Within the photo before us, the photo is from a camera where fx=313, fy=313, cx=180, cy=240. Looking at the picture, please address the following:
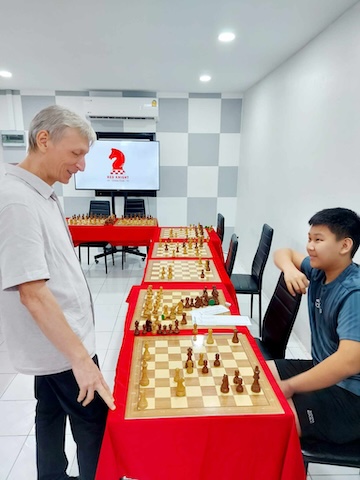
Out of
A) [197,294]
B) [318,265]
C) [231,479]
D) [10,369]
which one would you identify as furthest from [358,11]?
[10,369]

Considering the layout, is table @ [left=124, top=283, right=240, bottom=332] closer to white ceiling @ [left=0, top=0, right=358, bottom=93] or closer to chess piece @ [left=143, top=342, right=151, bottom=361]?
chess piece @ [left=143, top=342, right=151, bottom=361]

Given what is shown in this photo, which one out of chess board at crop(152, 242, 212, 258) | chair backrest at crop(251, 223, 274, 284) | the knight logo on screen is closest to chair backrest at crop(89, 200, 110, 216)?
the knight logo on screen

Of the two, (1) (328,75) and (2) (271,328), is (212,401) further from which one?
(1) (328,75)

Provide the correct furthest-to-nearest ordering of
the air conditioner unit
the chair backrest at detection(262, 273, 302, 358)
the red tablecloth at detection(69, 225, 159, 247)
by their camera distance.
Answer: the air conditioner unit < the red tablecloth at detection(69, 225, 159, 247) < the chair backrest at detection(262, 273, 302, 358)

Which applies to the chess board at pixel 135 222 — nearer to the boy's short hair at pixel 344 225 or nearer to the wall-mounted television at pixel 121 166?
the wall-mounted television at pixel 121 166

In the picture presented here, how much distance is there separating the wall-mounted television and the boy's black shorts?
4.10 m

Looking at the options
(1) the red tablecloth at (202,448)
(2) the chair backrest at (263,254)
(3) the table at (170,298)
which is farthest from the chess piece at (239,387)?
(2) the chair backrest at (263,254)

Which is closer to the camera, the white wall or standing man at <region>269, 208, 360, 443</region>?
standing man at <region>269, 208, 360, 443</region>

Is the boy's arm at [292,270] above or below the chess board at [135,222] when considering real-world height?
above

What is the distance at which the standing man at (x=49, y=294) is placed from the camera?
35.6 inches

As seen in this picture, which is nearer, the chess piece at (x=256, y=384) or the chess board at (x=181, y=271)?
the chess piece at (x=256, y=384)

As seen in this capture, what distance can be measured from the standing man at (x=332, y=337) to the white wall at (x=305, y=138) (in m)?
0.85

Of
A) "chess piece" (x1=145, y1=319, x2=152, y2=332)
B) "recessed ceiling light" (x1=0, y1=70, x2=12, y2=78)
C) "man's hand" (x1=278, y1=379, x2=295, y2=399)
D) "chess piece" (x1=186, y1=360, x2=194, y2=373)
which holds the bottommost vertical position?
"man's hand" (x1=278, y1=379, x2=295, y2=399)

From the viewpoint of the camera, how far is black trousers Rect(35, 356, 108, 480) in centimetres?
118
